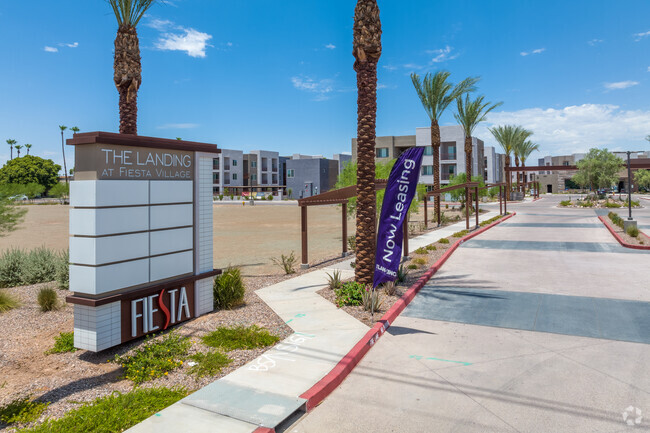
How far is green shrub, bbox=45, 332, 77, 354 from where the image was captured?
795 cm

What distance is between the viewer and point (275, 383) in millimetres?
6438

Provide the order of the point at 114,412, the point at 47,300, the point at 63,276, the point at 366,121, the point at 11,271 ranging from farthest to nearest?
1. the point at 11,271
2. the point at 366,121
3. the point at 63,276
4. the point at 47,300
5. the point at 114,412

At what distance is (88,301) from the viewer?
743cm

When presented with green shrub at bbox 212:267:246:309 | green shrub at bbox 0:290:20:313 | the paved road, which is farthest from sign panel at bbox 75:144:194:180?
the paved road

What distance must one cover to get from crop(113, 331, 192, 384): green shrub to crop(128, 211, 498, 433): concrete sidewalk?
117cm

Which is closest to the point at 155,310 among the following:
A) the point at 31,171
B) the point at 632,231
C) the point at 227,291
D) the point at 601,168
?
the point at 227,291

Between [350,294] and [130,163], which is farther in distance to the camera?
[350,294]

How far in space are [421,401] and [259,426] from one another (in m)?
2.34

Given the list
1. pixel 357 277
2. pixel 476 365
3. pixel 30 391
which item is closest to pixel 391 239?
pixel 357 277

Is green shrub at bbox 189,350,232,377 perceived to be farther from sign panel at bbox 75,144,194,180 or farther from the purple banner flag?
the purple banner flag

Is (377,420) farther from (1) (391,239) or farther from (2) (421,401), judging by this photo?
(1) (391,239)

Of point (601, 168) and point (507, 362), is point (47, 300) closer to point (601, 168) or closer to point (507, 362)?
point (507, 362)

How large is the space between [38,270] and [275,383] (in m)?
11.0

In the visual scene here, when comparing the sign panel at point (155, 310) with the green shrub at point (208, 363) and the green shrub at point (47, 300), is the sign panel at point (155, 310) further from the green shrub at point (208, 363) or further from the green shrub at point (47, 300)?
the green shrub at point (47, 300)
